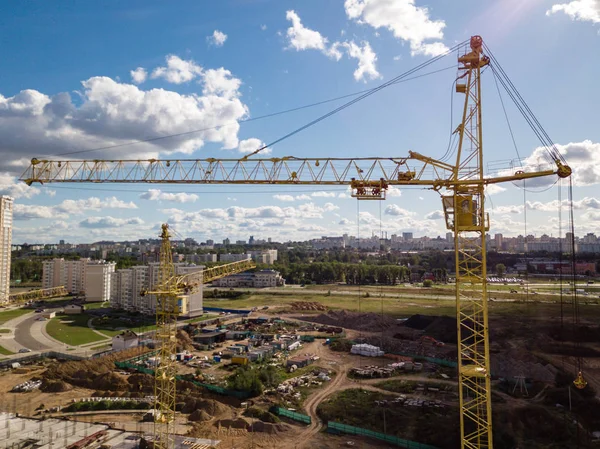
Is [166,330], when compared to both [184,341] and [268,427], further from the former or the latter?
[184,341]

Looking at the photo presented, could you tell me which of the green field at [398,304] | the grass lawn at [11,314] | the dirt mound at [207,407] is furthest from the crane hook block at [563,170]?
the grass lawn at [11,314]

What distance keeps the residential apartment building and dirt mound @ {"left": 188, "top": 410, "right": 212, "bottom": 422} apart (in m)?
51.2

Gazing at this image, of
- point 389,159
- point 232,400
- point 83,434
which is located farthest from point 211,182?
point 83,434

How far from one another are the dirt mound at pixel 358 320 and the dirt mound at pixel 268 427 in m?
18.9

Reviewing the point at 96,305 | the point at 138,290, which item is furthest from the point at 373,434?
the point at 96,305

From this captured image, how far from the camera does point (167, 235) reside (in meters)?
15.0

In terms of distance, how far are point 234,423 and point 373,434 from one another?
5.30m

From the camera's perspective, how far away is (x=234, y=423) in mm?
15570

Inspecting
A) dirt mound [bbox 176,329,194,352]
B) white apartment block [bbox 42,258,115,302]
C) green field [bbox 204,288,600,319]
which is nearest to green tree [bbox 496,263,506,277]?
green field [bbox 204,288,600,319]

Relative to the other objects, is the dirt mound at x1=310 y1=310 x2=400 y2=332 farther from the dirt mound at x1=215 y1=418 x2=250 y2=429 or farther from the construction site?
the dirt mound at x1=215 y1=418 x2=250 y2=429

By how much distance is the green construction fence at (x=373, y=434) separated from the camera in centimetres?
1378

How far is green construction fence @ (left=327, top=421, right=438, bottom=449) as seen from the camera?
45.2 feet

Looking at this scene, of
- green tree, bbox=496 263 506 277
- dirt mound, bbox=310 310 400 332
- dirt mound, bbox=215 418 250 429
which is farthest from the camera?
green tree, bbox=496 263 506 277

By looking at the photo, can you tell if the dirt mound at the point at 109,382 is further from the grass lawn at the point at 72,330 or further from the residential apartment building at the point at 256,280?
the residential apartment building at the point at 256,280
